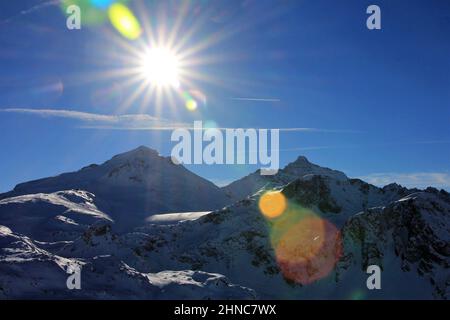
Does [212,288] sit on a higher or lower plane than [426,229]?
lower

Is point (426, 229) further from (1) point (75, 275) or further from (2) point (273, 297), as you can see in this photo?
(1) point (75, 275)

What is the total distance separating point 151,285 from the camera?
124 metres

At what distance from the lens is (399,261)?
196 metres
